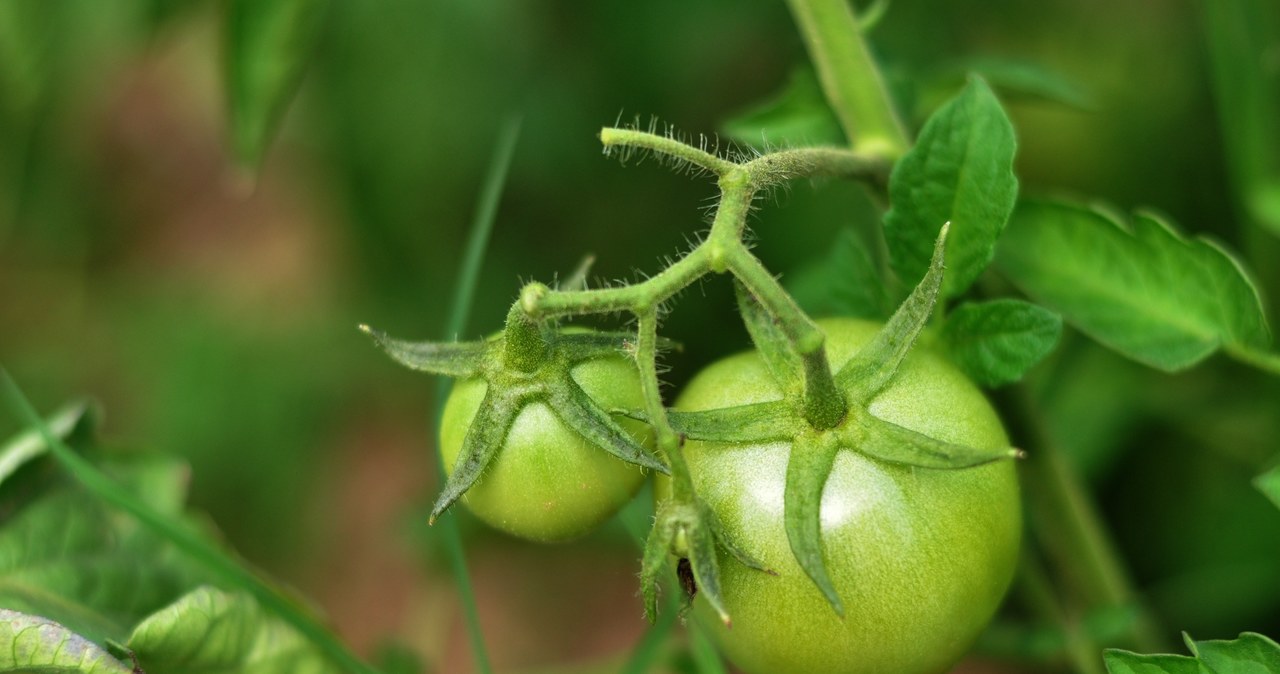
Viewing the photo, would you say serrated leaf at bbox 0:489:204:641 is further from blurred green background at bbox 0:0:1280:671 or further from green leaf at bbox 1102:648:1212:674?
green leaf at bbox 1102:648:1212:674

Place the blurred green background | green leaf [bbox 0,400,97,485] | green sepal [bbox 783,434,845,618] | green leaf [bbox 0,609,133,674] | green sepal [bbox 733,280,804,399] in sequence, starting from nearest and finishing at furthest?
green sepal [bbox 783,434,845,618]
green sepal [bbox 733,280,804,399]
green leaf [bbox 0,609,133,674]
green leaf [bbox 0,400,97,485]
the blurred green background

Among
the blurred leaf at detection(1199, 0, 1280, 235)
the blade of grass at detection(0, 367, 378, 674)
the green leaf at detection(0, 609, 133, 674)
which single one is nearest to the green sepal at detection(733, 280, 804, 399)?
the blade of grass at detection(0, 367, 378, 674)

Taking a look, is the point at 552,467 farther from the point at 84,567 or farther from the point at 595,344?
the point at 84,567

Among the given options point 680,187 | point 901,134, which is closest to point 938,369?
point 901,134

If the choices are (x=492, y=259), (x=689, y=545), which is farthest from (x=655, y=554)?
(x=492, y=259)

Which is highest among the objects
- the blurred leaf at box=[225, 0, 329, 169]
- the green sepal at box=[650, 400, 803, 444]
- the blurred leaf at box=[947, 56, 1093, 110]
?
the blurred leaf at box=[225, 0, 329, 169]
